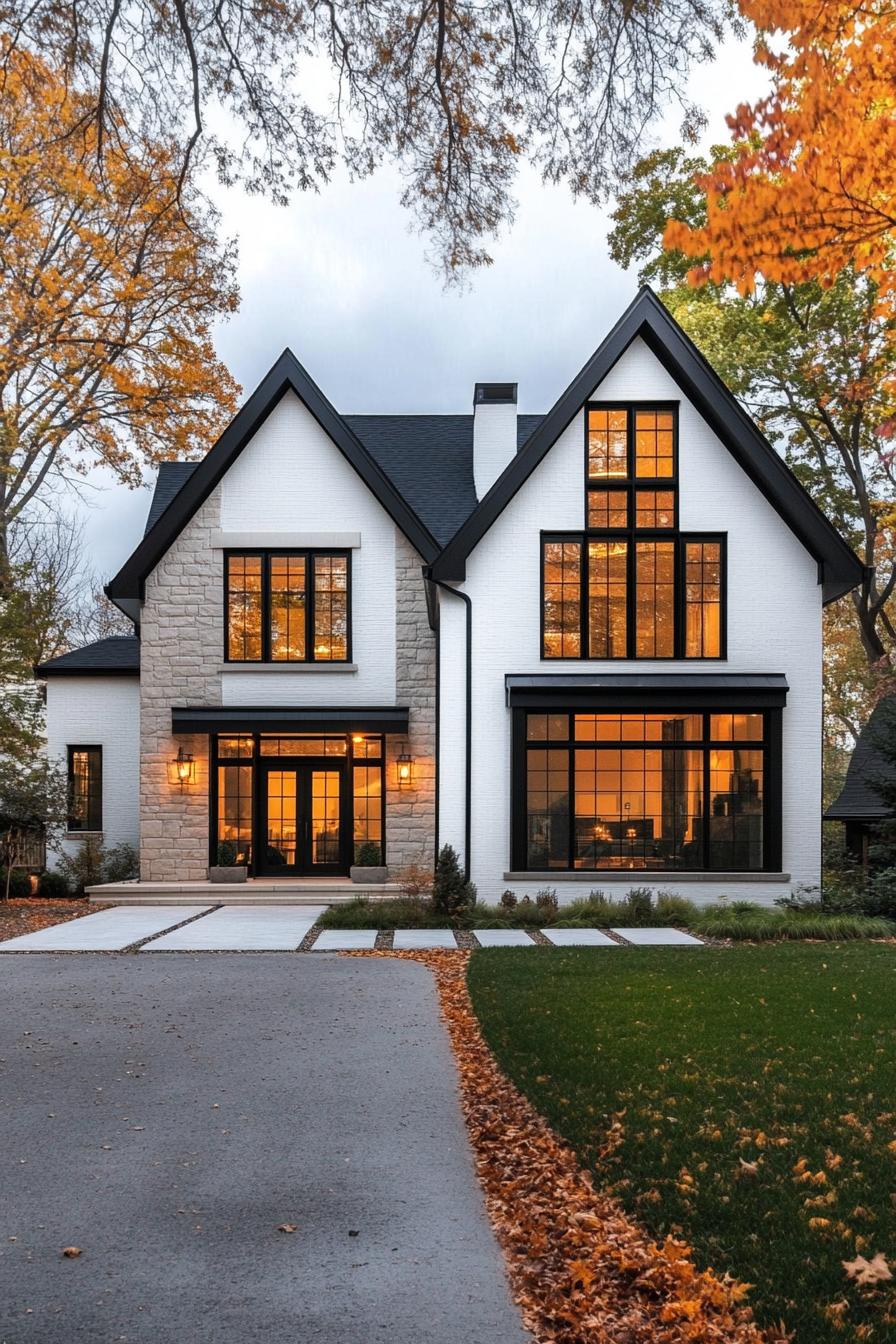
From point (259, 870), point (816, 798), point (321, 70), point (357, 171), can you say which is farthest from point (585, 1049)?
point (259, 870)

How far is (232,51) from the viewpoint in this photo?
589 centimetres

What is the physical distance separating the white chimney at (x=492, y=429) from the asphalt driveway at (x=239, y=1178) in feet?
41.3

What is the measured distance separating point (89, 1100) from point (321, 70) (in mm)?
6675

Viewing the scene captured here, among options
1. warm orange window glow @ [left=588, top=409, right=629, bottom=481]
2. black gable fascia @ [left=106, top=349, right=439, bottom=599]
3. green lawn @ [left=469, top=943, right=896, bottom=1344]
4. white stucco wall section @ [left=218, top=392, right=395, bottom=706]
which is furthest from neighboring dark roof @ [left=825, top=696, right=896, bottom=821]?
white stucco wall section @ [left=218, top=392, right=395, bottom=706]

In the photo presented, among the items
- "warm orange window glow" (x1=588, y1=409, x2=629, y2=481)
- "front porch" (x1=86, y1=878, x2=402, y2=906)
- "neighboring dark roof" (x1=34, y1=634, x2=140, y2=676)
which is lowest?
"front porch" (x1=86, y1=878, x2=402, y2=906)

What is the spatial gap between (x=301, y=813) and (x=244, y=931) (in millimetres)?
4513

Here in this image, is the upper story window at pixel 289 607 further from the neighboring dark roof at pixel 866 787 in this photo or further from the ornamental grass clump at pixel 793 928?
the neighboring dark roof at pixel 866 787

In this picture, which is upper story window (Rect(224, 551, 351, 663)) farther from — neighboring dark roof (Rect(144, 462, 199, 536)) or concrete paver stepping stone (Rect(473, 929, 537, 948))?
concrete paver stepping stone (Rect(473, 929, 537, 948))

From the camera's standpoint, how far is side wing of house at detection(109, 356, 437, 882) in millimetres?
17359

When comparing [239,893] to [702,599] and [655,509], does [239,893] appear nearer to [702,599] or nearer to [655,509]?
[702,599]

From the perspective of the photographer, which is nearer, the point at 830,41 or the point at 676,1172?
the point at 676,1172

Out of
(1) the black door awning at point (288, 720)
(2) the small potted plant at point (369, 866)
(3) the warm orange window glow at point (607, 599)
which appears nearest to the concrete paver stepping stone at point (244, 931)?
(2) the small potted plant at point (369, 866)

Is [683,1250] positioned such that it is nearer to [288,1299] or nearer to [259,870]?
[288,1299]

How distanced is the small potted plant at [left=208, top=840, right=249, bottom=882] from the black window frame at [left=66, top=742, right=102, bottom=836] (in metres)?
3.56
